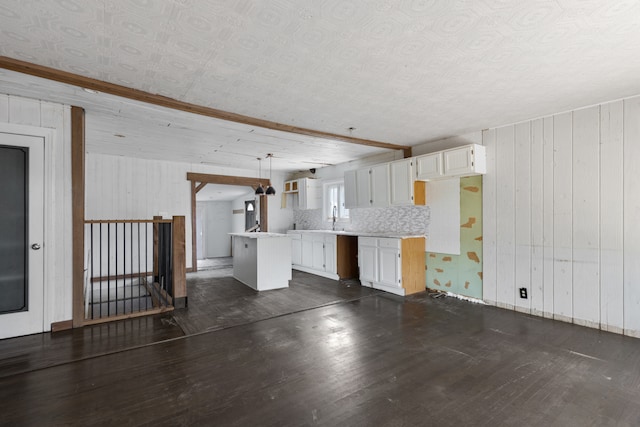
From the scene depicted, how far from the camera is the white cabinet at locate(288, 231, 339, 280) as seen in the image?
5.82 meters

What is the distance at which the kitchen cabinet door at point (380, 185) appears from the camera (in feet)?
16.8

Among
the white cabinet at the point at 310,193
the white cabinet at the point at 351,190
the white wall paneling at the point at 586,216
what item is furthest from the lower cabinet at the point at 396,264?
the white cabinet at the point at 310,193

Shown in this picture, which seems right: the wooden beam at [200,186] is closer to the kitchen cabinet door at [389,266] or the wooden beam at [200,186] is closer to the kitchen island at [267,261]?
the kitchen island at [267,261]

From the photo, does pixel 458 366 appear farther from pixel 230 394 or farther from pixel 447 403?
pixel 230 394

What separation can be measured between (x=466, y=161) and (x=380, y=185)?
1496 mm

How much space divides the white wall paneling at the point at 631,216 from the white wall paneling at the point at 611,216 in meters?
0.04

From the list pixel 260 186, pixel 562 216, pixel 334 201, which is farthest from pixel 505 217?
pixel 260 186

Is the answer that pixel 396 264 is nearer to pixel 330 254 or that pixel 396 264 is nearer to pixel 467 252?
pixel 467 252

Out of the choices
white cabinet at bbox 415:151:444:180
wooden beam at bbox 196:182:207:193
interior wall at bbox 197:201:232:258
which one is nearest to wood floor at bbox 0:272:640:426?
white cabinet at bbox 415:151:444:180

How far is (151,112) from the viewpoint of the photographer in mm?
3420

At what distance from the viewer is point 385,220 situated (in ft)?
18.8

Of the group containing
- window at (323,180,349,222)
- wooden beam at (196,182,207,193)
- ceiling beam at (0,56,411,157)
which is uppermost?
ceiling beam at (0,56,411,157)

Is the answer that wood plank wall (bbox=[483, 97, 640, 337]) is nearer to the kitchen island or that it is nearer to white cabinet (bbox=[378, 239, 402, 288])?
white cabinet (bbox=[378, 239, 402, 288])

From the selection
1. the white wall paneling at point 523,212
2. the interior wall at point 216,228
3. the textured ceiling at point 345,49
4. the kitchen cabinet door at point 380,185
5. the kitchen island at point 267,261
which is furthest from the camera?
the interior wall at point 216,228
